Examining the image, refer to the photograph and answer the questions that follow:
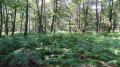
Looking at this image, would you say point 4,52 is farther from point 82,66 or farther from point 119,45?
point 119,45

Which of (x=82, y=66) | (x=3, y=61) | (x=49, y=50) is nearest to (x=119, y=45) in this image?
(x=82, y=66)

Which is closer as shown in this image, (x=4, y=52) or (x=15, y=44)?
(x=4, y=52)

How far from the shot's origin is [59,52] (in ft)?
14.9

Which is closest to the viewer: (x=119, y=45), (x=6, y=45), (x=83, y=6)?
(x=119, y=45)

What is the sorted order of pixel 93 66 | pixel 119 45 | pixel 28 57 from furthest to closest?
pixel 119 45
pixel 28 57
pixel 93 66

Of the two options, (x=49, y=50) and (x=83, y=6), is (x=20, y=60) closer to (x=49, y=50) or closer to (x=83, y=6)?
(x=49, y=50)

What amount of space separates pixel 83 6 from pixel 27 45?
15173 mm

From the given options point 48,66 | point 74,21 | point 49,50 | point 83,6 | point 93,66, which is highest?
point 83,6

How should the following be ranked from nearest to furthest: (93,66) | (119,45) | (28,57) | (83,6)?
1. (93,66)
2. (28,57)
3. (119,45)
4. (83,6)

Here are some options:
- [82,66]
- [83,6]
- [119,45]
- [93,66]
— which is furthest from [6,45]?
[83,6]

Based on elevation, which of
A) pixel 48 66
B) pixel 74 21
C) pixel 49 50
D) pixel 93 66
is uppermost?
pixel 74 21

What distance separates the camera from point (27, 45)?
16.1 feet

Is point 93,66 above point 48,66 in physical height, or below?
above

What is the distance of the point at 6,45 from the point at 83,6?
15.8 meters
